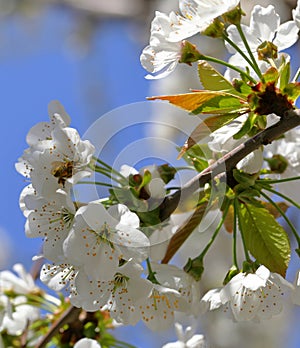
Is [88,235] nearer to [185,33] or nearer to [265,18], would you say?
[185,33]

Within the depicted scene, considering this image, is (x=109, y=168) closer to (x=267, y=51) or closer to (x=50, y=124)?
(x=50, y=124)

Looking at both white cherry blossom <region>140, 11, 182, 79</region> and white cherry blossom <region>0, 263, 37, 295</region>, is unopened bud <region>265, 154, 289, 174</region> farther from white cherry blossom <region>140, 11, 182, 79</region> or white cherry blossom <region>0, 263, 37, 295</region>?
white cherry blossom <region>0, 263, 37, 295</region>

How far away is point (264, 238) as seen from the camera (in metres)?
1.22

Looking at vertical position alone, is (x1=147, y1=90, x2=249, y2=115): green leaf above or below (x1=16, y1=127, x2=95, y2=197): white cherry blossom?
above

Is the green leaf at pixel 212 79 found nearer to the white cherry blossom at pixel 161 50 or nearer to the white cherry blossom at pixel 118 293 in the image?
the white cherry blossom at pixel 161 50

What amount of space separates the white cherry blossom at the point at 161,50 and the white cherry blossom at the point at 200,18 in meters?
0.02

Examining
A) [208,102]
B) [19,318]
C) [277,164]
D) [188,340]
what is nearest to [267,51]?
[208,102]

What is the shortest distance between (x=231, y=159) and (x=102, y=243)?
0.85 feet

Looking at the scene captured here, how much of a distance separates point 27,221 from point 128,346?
0.44 m

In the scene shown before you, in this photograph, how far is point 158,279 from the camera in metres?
1.24

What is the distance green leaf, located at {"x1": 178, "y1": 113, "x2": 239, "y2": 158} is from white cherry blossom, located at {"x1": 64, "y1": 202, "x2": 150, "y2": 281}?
17 centimetres

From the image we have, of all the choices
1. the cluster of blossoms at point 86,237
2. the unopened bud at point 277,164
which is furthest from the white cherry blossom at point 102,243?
the unopened bud at point 277,164

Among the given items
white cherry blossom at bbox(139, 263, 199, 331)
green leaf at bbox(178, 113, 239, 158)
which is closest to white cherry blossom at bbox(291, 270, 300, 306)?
white cherry blossom at bbox(139, 263, 199, 331)

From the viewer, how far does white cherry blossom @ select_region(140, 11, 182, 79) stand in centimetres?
125
